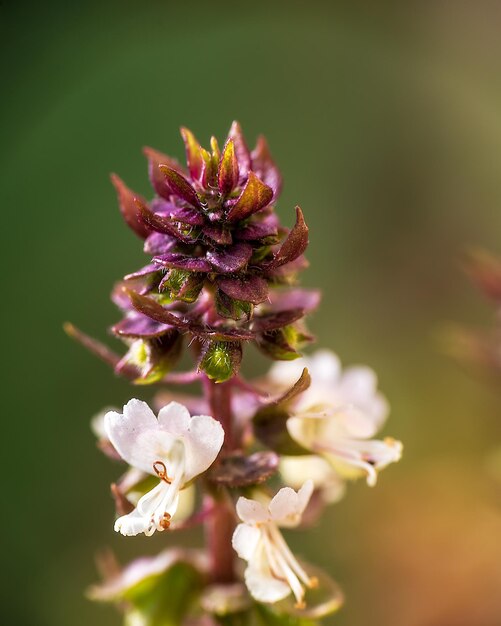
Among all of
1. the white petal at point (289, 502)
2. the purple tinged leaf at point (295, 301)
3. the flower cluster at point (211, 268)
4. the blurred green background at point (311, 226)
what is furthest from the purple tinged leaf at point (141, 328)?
the blurred green background at point (311, 226)

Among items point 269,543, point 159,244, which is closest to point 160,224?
point 159,244

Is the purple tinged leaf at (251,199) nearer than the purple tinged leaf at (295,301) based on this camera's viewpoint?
Yes

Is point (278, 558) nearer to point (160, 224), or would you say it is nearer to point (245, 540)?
point (245, 540)

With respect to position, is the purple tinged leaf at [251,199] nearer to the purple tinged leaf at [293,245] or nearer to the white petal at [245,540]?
the purple tinged leaf at [293,245]

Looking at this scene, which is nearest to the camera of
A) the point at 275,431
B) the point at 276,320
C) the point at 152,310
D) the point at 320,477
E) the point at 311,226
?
the point at 152,310

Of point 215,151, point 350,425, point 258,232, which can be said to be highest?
point 215,151

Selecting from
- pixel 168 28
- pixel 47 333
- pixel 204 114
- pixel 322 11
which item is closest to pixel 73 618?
pixel 47 333

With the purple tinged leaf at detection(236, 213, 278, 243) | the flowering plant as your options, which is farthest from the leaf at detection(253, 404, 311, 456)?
the purple tinged leaf at detection(236, 213, 278, 243)
